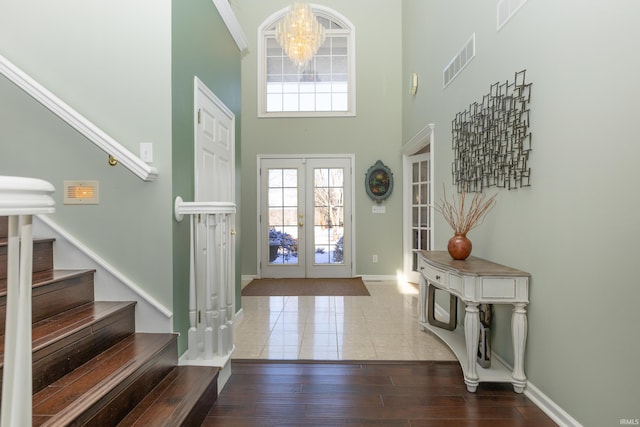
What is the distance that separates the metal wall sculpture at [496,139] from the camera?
2.18 m

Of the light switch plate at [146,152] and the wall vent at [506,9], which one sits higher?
the wall vent at [506,9]

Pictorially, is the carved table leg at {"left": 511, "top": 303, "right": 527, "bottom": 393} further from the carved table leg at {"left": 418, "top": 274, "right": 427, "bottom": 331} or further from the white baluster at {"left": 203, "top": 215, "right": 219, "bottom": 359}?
the white baluster at {"left": 203, "top": 215, "right": 219, "bottom": 359}

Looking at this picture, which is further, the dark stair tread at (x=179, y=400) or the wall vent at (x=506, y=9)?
the wall vent at (x=506, y=9)

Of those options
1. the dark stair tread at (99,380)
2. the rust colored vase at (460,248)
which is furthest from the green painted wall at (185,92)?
the rust colored vase at (460,248)

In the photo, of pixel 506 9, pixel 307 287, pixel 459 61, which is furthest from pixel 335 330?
pixel 506 9

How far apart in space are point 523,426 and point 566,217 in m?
1.13

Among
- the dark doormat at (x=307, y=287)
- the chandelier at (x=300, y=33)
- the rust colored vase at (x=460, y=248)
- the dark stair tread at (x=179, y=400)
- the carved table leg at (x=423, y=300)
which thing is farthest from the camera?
the dark doormat at (x=307, y=287)

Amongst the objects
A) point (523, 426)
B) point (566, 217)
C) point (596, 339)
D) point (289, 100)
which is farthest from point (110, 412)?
point (289, 100)

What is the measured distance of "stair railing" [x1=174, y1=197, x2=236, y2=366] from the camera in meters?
2.16

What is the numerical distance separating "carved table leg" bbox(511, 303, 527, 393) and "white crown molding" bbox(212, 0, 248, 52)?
323 centimetres

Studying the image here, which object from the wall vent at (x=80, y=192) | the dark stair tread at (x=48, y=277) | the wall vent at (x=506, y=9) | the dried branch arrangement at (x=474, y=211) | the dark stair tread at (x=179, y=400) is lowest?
the dark stair tread at (x=179, y=400)

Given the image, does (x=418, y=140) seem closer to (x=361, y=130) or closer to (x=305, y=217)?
(x=361, y=130)

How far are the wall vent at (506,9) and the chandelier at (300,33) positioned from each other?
2.46 m

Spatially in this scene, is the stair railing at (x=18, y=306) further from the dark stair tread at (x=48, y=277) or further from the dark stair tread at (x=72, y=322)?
the dark stair tread at (x=48, y=277)
